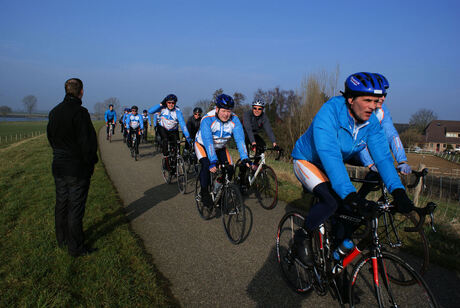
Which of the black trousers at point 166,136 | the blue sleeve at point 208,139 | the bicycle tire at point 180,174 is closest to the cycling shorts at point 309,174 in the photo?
the blue sleeve at point 208,139

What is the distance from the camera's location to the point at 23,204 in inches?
247

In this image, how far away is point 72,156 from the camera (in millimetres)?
3607

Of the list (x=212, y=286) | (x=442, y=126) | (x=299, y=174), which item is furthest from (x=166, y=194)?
(x=442, y=126)

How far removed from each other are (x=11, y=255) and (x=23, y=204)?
2.91 metres

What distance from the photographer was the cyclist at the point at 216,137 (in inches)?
191

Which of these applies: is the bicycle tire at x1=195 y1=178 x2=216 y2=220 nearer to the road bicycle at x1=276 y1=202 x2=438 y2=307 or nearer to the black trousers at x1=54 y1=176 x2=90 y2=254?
the black trousers at x1=54 y1=176 x2=90 y2=254

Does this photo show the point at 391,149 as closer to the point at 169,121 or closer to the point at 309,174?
the point at 309,174

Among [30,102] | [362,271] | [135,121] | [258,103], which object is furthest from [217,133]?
[30,102]

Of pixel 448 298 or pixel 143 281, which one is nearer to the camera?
pixel 448 298

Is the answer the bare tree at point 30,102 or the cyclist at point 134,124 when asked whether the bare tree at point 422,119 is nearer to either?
the cyclist at point 134,124

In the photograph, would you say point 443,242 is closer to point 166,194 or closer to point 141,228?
point 141,228

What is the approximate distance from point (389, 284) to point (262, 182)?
409cm

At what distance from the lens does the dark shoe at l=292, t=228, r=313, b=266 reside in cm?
280

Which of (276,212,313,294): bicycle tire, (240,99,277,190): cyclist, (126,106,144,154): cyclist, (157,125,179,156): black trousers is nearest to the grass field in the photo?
(126,106,144,154): cyclist
